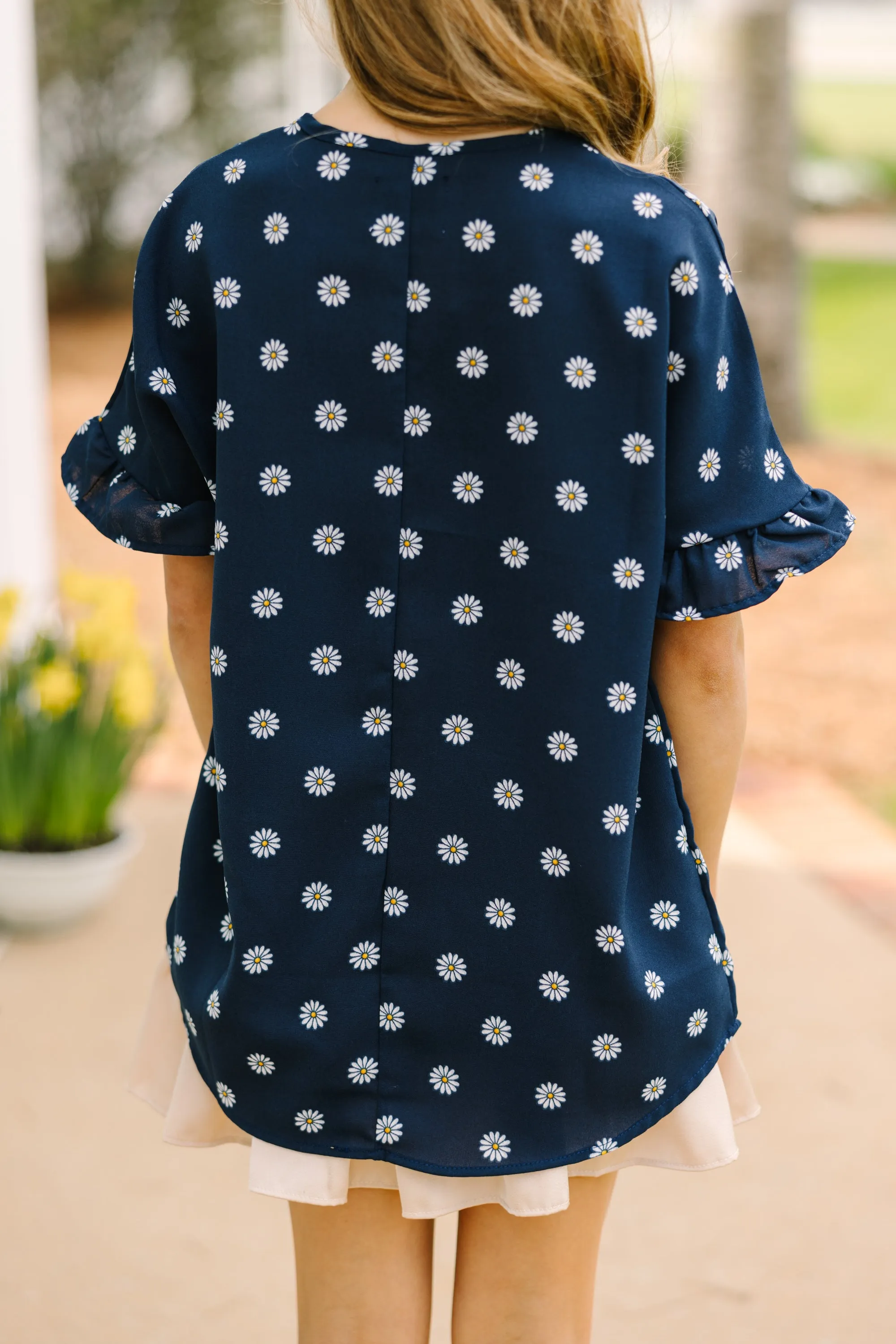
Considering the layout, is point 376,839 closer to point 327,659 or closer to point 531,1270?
point 327,659

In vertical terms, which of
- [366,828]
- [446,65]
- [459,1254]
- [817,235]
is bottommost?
[817,235]

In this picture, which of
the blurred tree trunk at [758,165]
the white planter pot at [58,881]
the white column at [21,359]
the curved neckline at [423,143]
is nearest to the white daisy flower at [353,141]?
the curved neckline at [423,143]

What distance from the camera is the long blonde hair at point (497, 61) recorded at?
1042mm

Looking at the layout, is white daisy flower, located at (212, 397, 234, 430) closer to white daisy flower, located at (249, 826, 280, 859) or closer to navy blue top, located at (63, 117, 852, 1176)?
navy blue top, located at (63, 117, 852, 1176)

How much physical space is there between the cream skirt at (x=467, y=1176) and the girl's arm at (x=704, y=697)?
0.21 meters

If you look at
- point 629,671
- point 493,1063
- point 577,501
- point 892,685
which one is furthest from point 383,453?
point 892,685

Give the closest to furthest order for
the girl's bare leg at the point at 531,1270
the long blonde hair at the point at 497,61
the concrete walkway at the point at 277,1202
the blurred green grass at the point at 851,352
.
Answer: the long blonde hair at the point at 497,61 → the girl's bare leg at the point at 531,1270 → the concrete walkway at the point at 277,1202 → the blurred green grass at the point at 851,352

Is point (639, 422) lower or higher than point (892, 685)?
higher

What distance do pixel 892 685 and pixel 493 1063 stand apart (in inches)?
186

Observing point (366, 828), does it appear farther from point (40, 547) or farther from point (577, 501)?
point (40, 547)

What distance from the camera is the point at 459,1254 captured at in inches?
52.9

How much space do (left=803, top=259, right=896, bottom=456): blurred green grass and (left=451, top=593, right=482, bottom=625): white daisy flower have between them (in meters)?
6.69

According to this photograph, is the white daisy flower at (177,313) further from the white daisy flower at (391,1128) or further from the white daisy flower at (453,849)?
the white daisy flower at (391,1128)

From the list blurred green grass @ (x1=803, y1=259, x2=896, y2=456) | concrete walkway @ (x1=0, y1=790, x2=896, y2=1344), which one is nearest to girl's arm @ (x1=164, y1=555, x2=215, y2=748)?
concrete walkway @ (x1=0, y1=790, x2=896, y2=1344)
